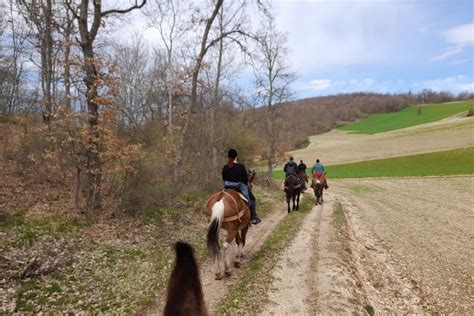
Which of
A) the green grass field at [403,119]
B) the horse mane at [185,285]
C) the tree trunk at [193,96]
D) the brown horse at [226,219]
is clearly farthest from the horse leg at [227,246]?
the green grass field at [403,119]

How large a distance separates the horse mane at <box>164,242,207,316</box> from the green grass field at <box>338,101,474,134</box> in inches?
3572

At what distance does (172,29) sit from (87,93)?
12316 millimetres

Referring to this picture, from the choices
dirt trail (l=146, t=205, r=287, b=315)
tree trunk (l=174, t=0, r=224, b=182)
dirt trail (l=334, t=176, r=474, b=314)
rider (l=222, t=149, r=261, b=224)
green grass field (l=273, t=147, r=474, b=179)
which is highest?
tree trunk (l=174, t=0, r=224, b=182)

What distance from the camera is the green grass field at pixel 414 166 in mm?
38844

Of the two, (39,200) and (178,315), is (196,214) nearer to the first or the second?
(39,200)

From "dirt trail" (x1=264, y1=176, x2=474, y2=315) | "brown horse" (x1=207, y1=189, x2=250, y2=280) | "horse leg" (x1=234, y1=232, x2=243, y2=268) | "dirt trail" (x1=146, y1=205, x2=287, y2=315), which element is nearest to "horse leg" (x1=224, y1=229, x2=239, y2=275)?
"brown horse" (x1=207, y1=189, x2=250, y2=280)

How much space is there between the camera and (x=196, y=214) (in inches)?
510

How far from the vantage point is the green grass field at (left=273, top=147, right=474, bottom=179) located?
38844mm

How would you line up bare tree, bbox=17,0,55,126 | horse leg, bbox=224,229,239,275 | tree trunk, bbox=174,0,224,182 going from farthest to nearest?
tree trunk, bbox=174,0,224,182
bare tree, bbox=17,0,55,126
horse leg, bbox=224,229,239,275

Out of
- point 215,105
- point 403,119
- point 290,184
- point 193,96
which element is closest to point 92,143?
point 193,96

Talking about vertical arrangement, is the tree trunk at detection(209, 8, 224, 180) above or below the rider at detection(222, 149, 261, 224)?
above

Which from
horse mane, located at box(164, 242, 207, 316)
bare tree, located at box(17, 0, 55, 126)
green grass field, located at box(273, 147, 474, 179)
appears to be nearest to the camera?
horse mane, located at box(164, 242, 207, 316)

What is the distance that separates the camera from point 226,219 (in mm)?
8047

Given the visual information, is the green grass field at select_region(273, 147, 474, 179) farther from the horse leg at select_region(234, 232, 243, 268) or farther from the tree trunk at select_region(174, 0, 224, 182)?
the horse leg at select_region(234, 232, 243, 268)
